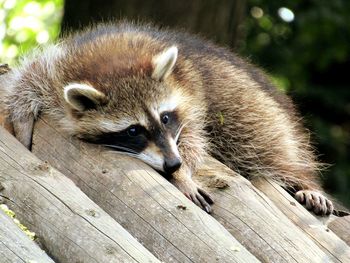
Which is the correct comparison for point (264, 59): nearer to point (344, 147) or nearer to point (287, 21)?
point (287, 21)

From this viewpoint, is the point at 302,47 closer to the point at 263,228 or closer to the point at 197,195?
the point at 197,195

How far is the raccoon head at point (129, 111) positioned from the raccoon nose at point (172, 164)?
17 centimetres

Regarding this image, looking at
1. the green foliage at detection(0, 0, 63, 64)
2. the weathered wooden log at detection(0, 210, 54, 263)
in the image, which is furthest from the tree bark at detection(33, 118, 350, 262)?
the green foliage at detection(0, 0, 63, 64)

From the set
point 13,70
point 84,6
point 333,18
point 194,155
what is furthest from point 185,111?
point 333,18

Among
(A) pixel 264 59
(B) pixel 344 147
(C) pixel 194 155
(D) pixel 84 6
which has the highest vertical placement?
(C) pixel 194 155

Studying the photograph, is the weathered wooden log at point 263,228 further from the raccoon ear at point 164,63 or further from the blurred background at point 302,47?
the blurred background at point 302,47

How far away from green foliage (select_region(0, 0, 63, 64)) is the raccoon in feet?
12.4

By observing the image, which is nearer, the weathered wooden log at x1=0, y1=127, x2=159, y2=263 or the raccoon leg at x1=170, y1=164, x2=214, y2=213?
the weathered wooden log at x1=0, y1=127, x2=159, y2=263

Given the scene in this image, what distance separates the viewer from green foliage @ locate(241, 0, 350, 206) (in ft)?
29.8

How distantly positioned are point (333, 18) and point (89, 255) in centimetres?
564

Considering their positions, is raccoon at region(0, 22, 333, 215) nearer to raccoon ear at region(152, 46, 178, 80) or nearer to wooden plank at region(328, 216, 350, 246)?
raccoon ear at region(152, 46, 178, 80)

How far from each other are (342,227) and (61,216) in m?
1.63

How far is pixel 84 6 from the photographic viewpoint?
25.6 feet

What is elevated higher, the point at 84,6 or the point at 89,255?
the point at 89,255
